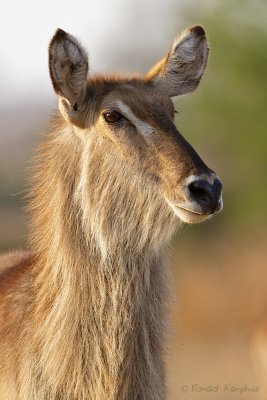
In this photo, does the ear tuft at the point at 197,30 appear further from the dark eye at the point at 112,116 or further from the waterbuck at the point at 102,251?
the dark eye at the point at 112,116

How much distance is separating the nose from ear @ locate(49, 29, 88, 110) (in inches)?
43.3

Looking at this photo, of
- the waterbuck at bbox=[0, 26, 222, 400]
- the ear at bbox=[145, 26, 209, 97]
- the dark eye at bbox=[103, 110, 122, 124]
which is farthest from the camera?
the ear at bbox=[145, 26, 209, 97]

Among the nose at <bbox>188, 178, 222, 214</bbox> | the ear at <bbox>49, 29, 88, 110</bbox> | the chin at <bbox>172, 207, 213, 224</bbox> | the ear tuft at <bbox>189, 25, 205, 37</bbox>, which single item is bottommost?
the chin at <bbox>172, 207, 213, 224</bbox>

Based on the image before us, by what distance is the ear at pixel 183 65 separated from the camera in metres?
8.23

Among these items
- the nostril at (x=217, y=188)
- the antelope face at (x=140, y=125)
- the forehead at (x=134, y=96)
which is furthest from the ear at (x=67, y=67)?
the nostril at (x=217, y=188)

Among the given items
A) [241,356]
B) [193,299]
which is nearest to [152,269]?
[241,356]

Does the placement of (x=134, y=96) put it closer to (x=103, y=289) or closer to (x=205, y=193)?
(x=205, y=193)

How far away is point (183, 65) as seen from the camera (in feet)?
27.8

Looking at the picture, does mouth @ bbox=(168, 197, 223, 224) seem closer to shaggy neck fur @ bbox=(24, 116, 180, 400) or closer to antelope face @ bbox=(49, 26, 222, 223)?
antelope face @ bbox=(49, 26, 222, 223)

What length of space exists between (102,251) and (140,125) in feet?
2.76

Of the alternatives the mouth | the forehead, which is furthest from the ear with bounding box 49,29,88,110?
the mouth

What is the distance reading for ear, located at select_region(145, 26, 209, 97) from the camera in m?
8.23

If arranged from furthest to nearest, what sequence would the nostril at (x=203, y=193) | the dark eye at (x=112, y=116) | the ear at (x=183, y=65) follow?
the ear at (x=183, y=65)
the dark eye at (x=112, y=116)
the nostril at (x=203, y=193)

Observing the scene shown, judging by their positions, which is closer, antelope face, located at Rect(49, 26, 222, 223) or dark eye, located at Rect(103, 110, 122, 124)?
antelope face, located at Rect(49, 26, 222, 223)
